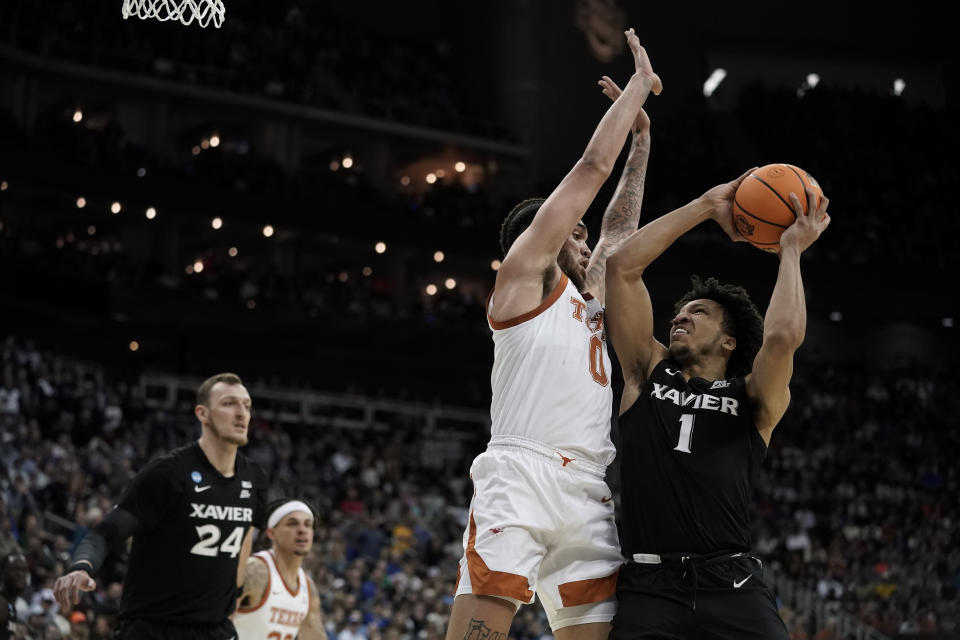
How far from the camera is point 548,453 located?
15.7ft

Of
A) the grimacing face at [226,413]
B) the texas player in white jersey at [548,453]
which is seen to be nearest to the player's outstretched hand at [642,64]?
the texas player in white jersey at [548,453]

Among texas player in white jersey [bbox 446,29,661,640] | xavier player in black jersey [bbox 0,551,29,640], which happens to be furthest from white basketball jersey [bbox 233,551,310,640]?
texas player in white jersey [bbox 446,29,661,640]

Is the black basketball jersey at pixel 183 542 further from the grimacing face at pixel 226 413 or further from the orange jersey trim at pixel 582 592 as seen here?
the orange jersey trim at pixel 582 592

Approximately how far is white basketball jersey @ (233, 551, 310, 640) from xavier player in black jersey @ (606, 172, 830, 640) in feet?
11.7

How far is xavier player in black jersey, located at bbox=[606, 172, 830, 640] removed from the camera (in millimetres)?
4531

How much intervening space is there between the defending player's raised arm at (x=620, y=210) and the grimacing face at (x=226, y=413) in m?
2.41

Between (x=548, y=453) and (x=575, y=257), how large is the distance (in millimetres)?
982

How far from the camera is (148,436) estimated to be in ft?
67.1

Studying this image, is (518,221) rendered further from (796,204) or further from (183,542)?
(183,542)

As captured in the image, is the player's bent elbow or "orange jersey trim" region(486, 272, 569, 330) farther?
"orange jersey trim" region(486, 272, 569, 330)

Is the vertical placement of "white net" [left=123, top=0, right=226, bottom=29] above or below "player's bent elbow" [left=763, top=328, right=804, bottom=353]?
above

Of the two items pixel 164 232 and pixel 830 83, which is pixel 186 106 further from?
pixel 830 83

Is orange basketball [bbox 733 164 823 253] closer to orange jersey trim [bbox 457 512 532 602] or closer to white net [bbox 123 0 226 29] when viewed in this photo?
orange jersey trim [bbox 457 512 532 602]

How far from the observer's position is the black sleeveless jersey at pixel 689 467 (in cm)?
466
